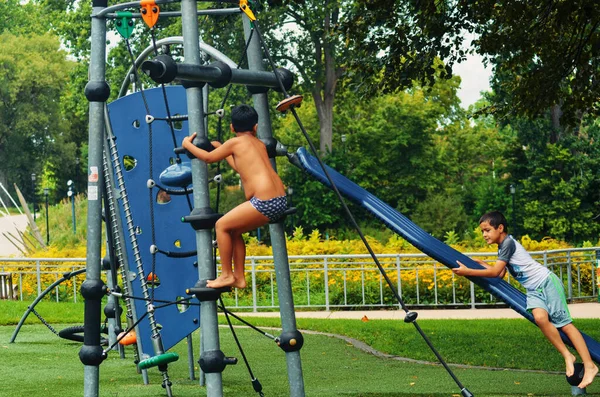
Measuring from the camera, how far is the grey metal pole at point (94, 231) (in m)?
6.70

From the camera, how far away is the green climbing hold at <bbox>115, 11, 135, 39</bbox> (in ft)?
23.1

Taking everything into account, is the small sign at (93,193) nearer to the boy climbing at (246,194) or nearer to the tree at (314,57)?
the boy climbing at (246,194)

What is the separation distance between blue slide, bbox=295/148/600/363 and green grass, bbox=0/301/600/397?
938 mm

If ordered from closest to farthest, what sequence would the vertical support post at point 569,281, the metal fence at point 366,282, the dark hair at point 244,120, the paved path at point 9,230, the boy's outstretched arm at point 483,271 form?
1. the dark hair at point 244,120
2. the boy's outstretched arm at point 483,271
3. the metal fence at point 366,282
4. the vertical support post at point 569,281
5. the paved path at point 9,230

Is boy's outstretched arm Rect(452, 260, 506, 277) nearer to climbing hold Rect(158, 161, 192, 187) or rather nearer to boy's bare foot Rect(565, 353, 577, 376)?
boy's bare foot Rect(565, 353, 577, 376)

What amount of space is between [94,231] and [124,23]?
1518mm

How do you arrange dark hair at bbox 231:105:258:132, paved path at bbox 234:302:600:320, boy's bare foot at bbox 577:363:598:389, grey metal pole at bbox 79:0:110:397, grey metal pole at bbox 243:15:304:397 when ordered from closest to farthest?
dark hair at bbox 231:105:258:132 → grey metal pole at bbox 243:15:304:397 → grey metal pole at bbox 79:0:110:397 → boy's bare foot at bbox 577:363:598:389 → paved path at bbox 234:302:600:320

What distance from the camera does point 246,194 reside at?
235 inches

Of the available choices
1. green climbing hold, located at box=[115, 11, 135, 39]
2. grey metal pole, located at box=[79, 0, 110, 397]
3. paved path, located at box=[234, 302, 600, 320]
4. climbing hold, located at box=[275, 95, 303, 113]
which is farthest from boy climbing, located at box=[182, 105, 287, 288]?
paved path, located at box=[234, 302, 600, 320]

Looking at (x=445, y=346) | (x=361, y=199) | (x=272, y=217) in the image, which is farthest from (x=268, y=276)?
(x=272, y=217)

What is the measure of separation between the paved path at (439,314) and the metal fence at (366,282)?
1.30 feet

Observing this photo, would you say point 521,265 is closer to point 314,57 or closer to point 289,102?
point 289,102

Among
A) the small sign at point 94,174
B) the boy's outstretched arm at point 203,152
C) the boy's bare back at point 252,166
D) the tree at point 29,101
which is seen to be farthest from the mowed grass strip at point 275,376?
the tree at point 29,101

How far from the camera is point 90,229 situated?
6.82 m
